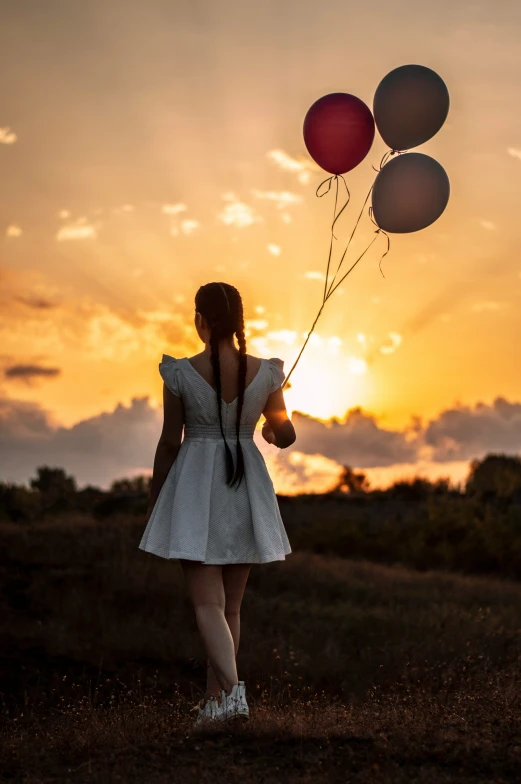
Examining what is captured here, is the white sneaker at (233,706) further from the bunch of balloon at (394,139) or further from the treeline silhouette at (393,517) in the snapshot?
the treeline silhouette at (393,517)

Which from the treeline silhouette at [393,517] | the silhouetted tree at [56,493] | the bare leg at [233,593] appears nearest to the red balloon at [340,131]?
the bare leg at [233,593]

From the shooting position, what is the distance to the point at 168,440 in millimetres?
4895

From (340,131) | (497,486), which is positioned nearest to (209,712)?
(340,131)

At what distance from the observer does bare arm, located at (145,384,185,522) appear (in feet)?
16.1

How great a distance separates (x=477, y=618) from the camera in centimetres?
1067

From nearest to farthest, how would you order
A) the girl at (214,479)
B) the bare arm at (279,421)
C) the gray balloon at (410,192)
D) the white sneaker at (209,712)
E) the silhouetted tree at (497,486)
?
the white sneaker at (209,712) → the girl at (214,479) → the bare arm at (279,421) → the gray balloon at (410,192) → the silhouetted tree at (497,486)

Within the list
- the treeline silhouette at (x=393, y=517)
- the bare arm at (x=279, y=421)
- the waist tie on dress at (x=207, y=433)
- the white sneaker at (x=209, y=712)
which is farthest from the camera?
the treeline silhouette at (x=393, y=517)

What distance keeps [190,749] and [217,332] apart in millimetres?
2142

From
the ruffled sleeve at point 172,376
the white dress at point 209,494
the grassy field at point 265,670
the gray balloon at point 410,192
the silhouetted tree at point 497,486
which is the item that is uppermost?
the gray balloon at point 410,192

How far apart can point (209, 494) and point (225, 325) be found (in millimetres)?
930

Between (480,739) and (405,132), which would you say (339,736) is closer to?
(480,739)

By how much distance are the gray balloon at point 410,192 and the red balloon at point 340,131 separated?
0.36 meters

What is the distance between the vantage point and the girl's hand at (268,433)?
5.20m

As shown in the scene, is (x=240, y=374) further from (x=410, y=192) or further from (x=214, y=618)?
(x=410, y=192)
